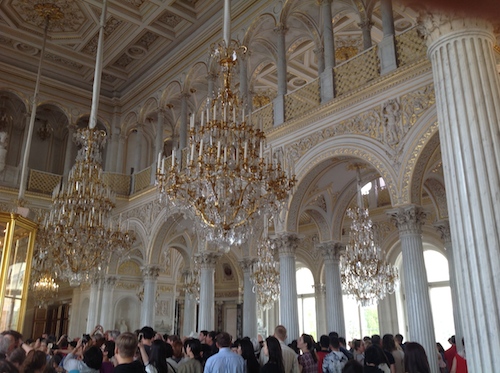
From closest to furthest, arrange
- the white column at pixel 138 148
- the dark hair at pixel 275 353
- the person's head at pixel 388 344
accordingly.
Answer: the dark hair at pixel 275 353 < the person's head at pixel 388 344 < the white column at pixel 138 148

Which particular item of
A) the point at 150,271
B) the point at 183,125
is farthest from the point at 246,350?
the point at 150,271

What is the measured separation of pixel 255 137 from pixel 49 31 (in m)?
10.7

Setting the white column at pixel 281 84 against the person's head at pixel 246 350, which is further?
the white column at pixel 281 84

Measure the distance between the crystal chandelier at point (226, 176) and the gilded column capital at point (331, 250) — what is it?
5.89 metres

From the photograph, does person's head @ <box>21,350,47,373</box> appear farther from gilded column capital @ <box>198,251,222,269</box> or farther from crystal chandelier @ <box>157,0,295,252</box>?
gilded column capital @ <box>198,251,222,269</box>

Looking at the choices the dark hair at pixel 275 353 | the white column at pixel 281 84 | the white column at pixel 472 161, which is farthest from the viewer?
the white column at pixel 281 84

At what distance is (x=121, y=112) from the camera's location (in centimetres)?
1708

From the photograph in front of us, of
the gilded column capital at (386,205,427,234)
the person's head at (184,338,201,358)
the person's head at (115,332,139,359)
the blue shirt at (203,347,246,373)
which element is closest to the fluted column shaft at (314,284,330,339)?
the gilded column capital at (386,205,427,234)

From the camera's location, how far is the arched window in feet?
58.0

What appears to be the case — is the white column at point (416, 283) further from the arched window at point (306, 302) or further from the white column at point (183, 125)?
the arched window at point (306, 302)

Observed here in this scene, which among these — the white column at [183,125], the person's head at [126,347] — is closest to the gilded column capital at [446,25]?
the person's head at [126,347]

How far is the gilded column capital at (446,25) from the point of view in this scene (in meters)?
3.91

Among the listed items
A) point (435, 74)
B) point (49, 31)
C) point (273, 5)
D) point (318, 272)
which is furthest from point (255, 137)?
point (318, 272)

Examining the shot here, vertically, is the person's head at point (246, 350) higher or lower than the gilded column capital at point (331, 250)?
lower
